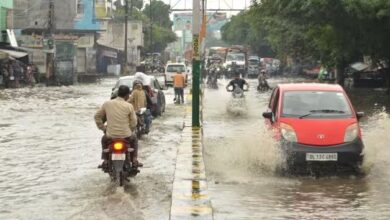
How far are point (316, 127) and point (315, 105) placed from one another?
38.8 inches

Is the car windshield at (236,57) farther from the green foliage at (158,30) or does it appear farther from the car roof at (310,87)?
the car roof at (310,87)

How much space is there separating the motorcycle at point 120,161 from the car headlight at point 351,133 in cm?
349

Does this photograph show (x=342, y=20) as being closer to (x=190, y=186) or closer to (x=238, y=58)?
(x=190, y=186)

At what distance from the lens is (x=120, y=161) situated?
9.36 meters

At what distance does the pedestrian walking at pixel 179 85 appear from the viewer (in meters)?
→ 27.1

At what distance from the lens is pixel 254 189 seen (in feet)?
32.8

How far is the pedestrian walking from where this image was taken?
88.9 feet

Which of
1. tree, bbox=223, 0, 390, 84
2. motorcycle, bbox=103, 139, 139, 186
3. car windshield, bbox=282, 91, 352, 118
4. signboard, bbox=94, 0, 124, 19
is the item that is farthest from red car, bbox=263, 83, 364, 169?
signboard, bbox=94, 0, 124, 19

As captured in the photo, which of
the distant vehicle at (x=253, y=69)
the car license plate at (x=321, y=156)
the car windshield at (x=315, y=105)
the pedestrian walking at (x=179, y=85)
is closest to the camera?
the car license plate at (x=321, y=156)

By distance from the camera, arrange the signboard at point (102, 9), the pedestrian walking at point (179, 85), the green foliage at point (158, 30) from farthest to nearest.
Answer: the green foliage at point (158, 30) → the signboard at point (102, 9) → the pedestrian walking at point (179, 85)

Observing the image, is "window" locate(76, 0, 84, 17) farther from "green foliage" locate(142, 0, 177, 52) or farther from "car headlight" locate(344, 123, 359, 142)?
"car headlight" locate(344, 123, 359, 142)

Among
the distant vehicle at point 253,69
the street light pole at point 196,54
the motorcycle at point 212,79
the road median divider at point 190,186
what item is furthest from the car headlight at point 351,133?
the distant vehicle at point 253,69

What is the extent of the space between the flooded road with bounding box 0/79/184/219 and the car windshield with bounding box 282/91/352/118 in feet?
7.68

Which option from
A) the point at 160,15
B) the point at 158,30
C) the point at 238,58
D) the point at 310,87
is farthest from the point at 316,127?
the point at 160,15
